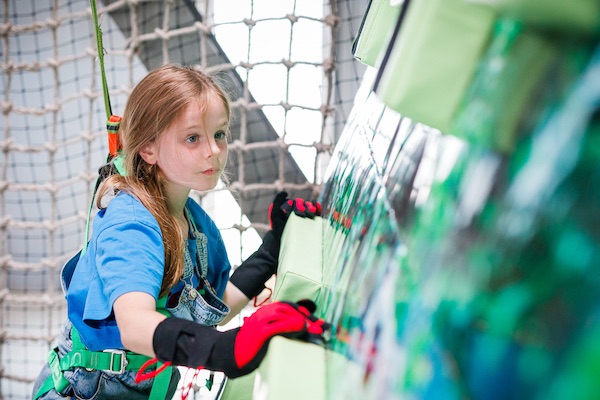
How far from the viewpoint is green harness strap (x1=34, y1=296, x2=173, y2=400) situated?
2.64 feet

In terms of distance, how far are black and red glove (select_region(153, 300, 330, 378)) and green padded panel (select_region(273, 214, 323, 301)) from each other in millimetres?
111

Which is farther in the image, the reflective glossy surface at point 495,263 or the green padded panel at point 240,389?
the green padded panel at point 240,389

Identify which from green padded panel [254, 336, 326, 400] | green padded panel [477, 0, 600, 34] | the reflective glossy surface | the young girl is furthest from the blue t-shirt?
green padded panel [477, 0, 600, 34]

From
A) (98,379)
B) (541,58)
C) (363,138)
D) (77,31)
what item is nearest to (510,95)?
(541,58)

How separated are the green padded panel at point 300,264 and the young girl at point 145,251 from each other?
9 centimetres

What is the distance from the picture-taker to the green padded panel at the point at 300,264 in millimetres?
637

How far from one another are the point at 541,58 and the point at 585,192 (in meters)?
0.06

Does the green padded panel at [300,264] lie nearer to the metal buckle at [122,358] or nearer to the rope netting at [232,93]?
the metal buckle at [122,358]

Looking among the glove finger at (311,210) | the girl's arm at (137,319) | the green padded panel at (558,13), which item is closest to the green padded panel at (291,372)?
the girl's arm at (137,319)

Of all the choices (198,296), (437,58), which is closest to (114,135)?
(198,296)

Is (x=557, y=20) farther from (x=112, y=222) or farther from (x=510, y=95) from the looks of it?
(x=112, y=222)

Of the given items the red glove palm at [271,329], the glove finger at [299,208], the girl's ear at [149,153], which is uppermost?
the girl's ear at [149,153]

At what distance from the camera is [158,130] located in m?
0.79

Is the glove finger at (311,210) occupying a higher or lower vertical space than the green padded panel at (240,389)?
higher
